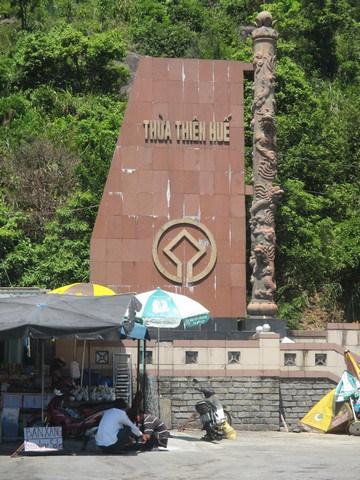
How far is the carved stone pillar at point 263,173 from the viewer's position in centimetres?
2342

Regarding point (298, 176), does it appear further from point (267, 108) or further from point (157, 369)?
point (157, 369)

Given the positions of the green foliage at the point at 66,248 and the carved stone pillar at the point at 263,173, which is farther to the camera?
the green foliage at the point at 66,248

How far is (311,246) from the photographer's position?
2966cm

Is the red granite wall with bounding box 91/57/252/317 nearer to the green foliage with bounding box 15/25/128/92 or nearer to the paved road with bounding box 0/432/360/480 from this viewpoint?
the paved road with bounding box 0/432/360/480

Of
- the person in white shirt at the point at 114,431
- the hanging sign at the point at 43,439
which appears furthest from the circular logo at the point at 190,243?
the hanging sign at the point at 43,439

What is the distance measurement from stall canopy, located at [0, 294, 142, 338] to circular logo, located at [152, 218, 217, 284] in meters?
8.15

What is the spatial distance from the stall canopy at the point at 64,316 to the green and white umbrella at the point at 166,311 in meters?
1.44

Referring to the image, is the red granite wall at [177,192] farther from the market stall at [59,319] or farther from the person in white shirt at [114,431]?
the person in white shirt at [114,431]

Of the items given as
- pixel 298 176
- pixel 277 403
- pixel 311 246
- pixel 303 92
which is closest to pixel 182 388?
pixel 277 403

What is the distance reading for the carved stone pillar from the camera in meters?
23.4

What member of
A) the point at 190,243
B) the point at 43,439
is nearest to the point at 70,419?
the point at 43,439

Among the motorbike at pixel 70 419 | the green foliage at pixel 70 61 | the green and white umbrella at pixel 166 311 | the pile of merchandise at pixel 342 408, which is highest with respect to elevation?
the green foliage at pixel 70 61

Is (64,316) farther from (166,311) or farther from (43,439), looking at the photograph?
(166,311)

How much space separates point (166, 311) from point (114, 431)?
2.78 metres
